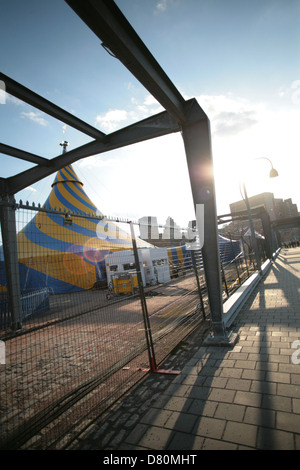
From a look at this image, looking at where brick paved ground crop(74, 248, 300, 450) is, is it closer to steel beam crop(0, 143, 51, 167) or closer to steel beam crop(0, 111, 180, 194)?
steel beam crop(0, 111, 180, 194)

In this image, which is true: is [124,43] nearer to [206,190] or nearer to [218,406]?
[206,190]

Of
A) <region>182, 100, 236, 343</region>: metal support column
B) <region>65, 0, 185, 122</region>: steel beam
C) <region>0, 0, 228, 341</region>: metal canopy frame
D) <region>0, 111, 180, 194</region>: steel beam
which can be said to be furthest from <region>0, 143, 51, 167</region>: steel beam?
<region>182, 100, 236, 343</region>: metal support column

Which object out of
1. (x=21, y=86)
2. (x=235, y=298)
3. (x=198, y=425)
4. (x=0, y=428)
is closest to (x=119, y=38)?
(x=21, y=86)

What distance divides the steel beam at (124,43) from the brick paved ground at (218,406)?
13.4 ft

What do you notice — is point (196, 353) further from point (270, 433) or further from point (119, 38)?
point (119, 38)

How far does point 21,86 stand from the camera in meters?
3.80

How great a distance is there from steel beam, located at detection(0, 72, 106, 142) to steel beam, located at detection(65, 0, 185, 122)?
2.00 metres

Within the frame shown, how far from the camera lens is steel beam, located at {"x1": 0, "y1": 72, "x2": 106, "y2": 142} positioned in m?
3.71

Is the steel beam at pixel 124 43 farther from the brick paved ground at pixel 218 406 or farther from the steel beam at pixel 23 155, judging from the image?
the brick paved ground at pixel 218 406

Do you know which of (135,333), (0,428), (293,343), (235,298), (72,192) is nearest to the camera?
(0,428)

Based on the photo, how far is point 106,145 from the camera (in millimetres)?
5379

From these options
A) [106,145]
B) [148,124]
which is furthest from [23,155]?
[148,124]

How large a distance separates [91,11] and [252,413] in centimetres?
425

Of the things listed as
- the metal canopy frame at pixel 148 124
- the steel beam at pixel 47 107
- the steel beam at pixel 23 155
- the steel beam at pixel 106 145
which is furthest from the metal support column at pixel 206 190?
the steel beam at pixel 23 155
